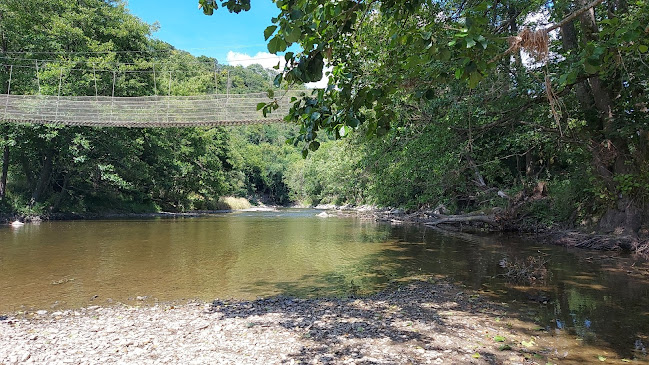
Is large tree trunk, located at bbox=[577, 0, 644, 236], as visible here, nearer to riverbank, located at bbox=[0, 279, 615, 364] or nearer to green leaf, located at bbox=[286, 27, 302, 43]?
riverbank, located at bbox=[0, 279, 615, 364]

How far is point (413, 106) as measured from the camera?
8.66m

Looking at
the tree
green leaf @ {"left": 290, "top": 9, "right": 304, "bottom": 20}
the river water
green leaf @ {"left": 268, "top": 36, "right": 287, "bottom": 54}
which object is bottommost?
the river water

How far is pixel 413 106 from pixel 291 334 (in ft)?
20.0

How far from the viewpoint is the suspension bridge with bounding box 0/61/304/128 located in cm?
1413

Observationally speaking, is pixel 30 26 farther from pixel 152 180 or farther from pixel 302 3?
pixel 302 3

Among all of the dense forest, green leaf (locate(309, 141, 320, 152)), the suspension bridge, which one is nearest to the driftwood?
the dense forest

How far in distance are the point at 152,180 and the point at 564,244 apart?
21.9 m

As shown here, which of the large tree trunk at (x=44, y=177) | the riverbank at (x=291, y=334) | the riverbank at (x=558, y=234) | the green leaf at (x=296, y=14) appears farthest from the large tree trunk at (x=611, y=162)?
the large tree trunk at (x=44, y=177)

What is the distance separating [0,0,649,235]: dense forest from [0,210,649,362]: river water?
84.5 inches

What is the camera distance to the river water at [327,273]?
4758 mm

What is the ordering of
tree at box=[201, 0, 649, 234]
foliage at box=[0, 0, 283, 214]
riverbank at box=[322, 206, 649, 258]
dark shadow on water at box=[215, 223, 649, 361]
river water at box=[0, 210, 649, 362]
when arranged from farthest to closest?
1. foliage at box=[0, 0, 283, 214]
2. riverbank at box=[322, 206, 649, 258]
3. river water at box=[0, 210, 649, 362]
4. dark shadow on water at box=[215, 223, 649, 361]
5. tree at box=[201, 0, 649, 234]

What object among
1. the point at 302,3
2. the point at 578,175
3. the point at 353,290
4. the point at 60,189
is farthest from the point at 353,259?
the point at 60,189

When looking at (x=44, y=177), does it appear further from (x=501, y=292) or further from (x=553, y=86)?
(x=553, y=86)

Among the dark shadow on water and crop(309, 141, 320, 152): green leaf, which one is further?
the dark shadow on water
